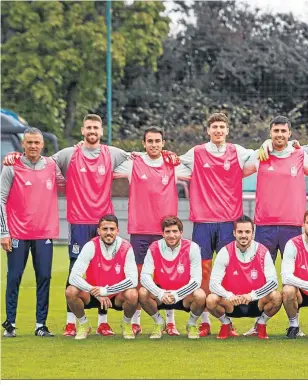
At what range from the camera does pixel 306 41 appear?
27.4 metres

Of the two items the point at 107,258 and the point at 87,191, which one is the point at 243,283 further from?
the point at 87,191

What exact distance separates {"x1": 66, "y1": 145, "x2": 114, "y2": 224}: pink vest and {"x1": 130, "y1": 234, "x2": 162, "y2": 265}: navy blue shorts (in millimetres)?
341

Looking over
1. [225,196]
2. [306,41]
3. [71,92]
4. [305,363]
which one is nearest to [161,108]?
A: [71,92]

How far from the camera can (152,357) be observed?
28.2 feet

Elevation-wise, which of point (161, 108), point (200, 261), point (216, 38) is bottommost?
point (200, 261)

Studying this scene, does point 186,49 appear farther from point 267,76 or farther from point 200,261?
point 200,261

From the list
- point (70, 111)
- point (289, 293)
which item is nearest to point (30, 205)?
point (289, 293)

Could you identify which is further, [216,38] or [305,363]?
[216,38]

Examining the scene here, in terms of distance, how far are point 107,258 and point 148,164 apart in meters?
0.89

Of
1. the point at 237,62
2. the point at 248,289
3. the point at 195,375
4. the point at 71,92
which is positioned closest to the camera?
the point at 195,375

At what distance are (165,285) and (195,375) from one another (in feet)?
5.87

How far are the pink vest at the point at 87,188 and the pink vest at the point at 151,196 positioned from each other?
0.23 m

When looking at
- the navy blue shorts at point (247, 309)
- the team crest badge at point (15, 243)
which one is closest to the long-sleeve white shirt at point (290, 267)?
the navy blue shorts at point (247, 309)

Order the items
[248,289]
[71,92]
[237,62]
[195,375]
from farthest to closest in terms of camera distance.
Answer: [237,62]
[71,92]
[248,289]
[195,375]
